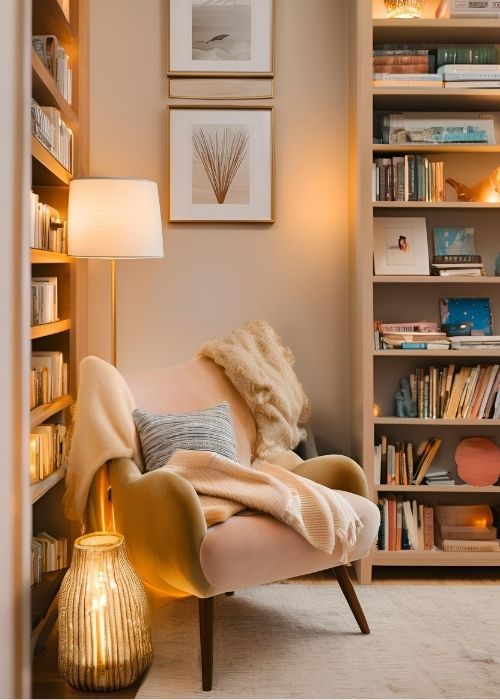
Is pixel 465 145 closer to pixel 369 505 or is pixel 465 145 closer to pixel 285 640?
pixel 369 505

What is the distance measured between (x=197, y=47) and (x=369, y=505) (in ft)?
7.02

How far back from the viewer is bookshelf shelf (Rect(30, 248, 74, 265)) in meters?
2.61

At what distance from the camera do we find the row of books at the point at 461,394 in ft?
10.9

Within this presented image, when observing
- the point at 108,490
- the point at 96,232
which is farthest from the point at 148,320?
the point at 108,490

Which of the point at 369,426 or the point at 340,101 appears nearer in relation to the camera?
the point at 369,426

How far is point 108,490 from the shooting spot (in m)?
2.83

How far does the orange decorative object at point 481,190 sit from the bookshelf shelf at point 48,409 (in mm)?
1840

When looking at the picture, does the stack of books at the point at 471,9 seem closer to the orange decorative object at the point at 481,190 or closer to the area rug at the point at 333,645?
the orange decorative object at the point at 481,190

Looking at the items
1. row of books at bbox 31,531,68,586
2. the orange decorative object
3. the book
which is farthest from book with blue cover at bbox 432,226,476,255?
row of books at bbox 31,531,68,586

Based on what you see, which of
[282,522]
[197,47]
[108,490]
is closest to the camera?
[282,522]

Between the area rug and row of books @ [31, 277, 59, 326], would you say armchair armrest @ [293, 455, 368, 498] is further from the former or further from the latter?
row of books @ [31, 277, 59, 326]

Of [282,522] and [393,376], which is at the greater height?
[393,376]

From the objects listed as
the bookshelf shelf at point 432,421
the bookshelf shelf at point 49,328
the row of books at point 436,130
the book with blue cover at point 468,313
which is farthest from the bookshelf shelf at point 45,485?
the row of books at point 436,130

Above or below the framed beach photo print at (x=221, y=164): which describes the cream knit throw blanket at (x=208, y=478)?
below
